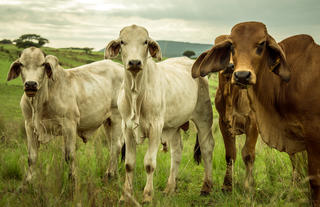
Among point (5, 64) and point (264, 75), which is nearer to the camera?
point (264, 75)

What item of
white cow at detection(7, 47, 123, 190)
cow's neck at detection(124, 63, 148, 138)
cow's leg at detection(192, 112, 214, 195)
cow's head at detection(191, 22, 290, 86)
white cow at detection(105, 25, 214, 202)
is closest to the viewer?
cow's head at detection(191, 22, 290, 86)

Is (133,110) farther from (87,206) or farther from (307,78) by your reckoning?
(307,78)

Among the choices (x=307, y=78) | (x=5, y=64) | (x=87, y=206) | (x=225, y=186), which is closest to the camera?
(x=87, y=206)

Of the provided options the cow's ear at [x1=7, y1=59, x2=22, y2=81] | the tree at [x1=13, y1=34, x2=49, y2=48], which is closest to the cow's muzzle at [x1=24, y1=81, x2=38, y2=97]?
the cow's ear at [x1=7, y1=59, x2=22, y2=81]

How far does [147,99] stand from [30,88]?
1742 millimetres

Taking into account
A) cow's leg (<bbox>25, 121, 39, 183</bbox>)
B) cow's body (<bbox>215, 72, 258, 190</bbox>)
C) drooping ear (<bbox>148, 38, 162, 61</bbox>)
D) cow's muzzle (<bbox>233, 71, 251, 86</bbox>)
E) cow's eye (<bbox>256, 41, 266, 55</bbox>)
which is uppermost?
cow's eye (<bbox>256, 41, 266, 55</bbox>)

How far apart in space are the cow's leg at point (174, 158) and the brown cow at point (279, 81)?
1.81 metres

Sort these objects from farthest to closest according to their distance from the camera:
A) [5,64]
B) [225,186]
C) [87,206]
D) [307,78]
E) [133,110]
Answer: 1. [5,64]
2. [225,186]
3. [133,110]
4. [307,78]
5. [87,206]

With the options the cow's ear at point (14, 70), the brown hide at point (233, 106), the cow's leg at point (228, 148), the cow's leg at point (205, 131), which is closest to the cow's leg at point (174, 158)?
the cow's leg at point (205, 131)

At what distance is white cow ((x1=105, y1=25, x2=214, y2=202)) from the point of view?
12.9ft

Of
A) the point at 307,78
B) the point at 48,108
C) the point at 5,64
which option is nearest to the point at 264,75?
the point at 307,78

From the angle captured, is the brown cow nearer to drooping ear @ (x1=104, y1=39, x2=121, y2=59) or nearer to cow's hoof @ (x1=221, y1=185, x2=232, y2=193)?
drooping ear @ (x1=104, y1=39, x2=121, y2=59)

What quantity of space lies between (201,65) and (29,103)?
281 centimetres

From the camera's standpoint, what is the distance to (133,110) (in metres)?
4.11
